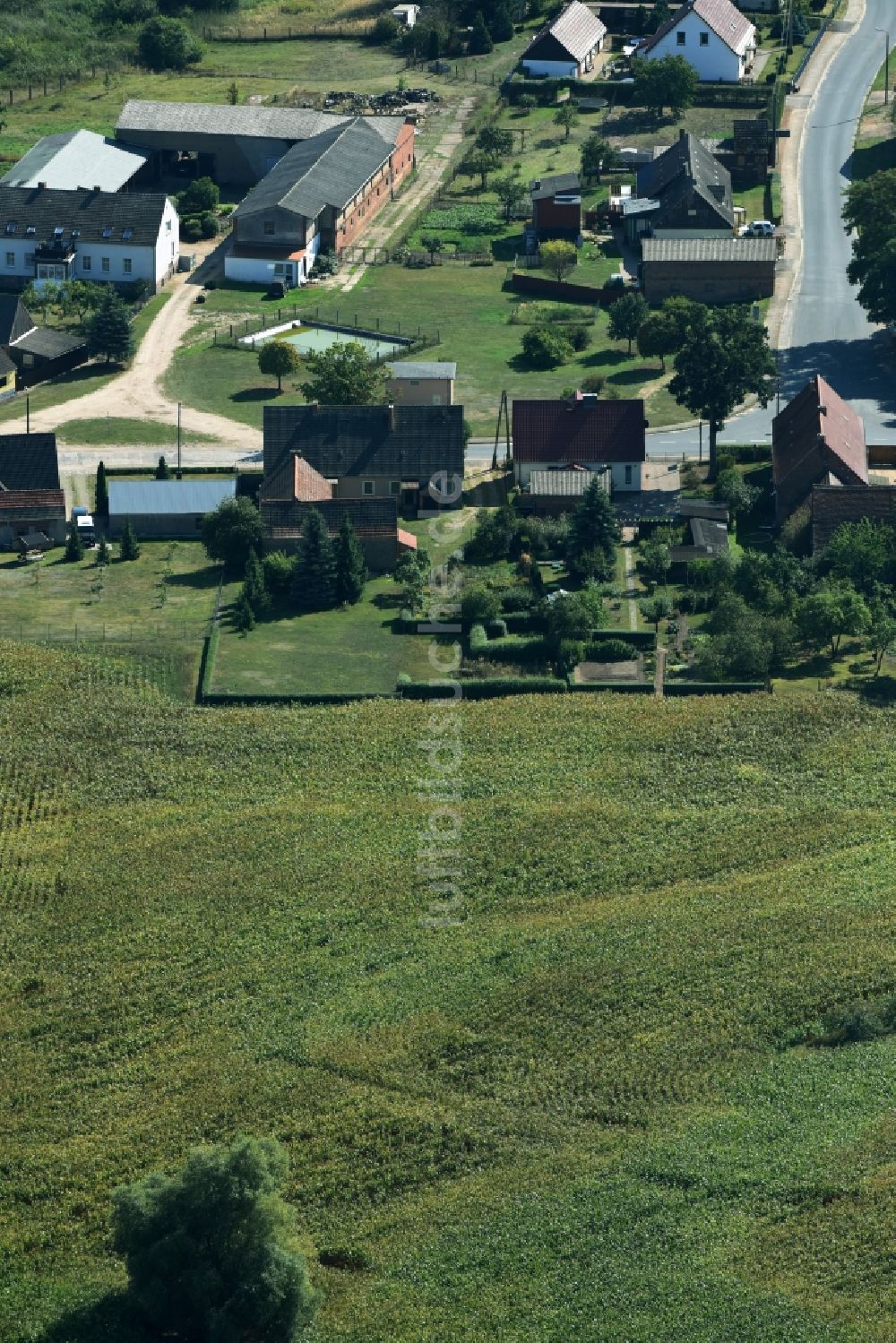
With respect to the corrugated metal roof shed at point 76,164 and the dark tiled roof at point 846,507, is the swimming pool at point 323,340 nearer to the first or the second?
the corrugated metal roof shed at point 76,164

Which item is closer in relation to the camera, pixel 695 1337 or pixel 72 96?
pixel 695 1337

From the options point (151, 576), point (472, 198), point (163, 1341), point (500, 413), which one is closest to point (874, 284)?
point (500, 413)

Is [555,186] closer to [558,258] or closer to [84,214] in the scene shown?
[558,258]

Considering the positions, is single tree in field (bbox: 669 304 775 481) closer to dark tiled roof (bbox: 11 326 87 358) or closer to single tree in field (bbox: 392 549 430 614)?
single tree in field (bbox: 392 549 430 614)

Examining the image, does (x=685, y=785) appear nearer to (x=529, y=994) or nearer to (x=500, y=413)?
(x=529, y=994)

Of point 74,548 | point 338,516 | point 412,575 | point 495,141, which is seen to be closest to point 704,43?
point 495,141

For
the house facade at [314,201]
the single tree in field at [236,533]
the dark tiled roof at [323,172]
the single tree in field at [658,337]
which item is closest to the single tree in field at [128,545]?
the single tree in field at [236,533]

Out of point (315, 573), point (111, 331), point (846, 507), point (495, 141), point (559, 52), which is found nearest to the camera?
point (315, 573)
